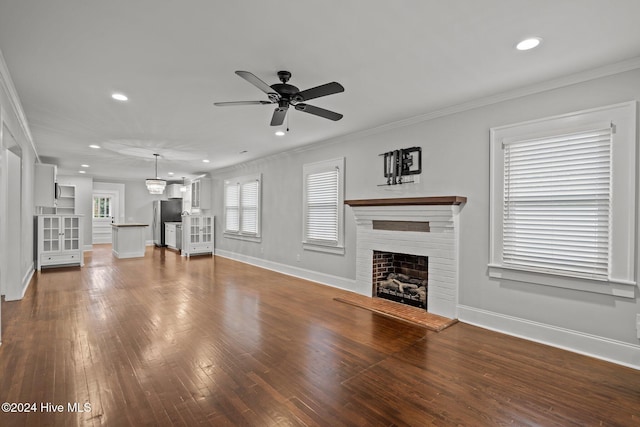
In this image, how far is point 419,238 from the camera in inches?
167

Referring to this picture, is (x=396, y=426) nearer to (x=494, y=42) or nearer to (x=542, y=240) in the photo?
(x=542, y=240)

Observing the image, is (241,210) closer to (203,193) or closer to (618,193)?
(203,193)

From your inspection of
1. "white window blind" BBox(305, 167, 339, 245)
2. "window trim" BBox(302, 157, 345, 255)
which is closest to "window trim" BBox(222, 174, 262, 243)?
"window trim" BBox(302, 157, 345, 255)

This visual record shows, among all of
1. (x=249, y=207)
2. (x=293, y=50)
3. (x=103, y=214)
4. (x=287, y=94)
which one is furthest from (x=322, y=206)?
(x=103, y=214)

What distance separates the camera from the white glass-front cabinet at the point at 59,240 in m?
6.98

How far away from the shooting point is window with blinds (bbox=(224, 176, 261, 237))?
7.79 m

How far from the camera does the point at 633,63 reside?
2.74m

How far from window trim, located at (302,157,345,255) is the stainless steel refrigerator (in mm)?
7895

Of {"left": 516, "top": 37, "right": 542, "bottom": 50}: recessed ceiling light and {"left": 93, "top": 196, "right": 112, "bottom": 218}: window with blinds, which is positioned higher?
{"left": 516, "top": 37, "right": 542, "bottom": 50}: recessed ceiling light

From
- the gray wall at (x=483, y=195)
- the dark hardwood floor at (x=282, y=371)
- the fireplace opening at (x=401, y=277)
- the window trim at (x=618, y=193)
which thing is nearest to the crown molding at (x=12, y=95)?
the dark hardwood floor at (x=282, y=371)

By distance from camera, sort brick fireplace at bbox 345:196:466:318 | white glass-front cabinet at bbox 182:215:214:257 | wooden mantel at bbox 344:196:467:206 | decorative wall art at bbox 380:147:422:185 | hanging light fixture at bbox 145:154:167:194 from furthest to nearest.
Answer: white glass-front cabinet at bbox 182:215:214:257 < hanging light fixture at bbox 145:154:167:194 < decorative wall art at bbox 380:147:422:185 < brick fireplace at bbox 345:196:466:318 < wooden mantel at bbox 344:196:467:206

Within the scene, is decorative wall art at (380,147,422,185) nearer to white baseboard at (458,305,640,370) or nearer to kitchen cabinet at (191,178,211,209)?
white baseboard at (458,305,640,370)

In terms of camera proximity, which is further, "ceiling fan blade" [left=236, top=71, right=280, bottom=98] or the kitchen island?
the kitchen island

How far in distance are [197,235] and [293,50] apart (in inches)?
308
